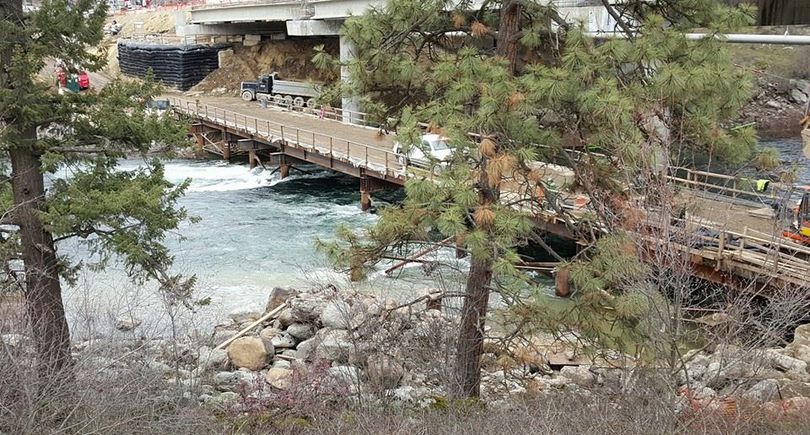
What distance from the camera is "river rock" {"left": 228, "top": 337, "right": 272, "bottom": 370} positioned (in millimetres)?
14320

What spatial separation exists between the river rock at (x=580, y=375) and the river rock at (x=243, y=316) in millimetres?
7598

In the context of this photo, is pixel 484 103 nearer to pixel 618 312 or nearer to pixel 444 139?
pixel 444 139

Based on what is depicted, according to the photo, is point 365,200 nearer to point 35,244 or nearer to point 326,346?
point 326,346

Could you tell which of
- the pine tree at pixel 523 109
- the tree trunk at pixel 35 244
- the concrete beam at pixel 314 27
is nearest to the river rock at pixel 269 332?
the tree trunk at pixel 35 244

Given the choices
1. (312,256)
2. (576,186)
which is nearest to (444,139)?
(576,186)

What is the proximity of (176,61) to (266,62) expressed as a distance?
6.44 m

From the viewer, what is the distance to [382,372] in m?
10.0

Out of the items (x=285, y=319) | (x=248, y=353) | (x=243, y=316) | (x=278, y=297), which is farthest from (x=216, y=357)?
(x=278, y=297)

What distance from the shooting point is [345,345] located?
1370 cm

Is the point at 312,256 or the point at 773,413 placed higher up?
the point at 773,413

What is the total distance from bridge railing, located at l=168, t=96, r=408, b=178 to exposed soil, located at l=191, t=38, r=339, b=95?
11.2 metres

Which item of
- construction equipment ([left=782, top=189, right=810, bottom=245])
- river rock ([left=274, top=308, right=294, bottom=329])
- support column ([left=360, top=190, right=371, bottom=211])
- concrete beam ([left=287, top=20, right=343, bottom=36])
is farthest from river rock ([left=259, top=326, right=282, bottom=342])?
concrete beam ([left=287, top=20, right=343, bottom=36])

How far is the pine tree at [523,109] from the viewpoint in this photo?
8312 mm

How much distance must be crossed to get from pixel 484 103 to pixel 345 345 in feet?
22.2
